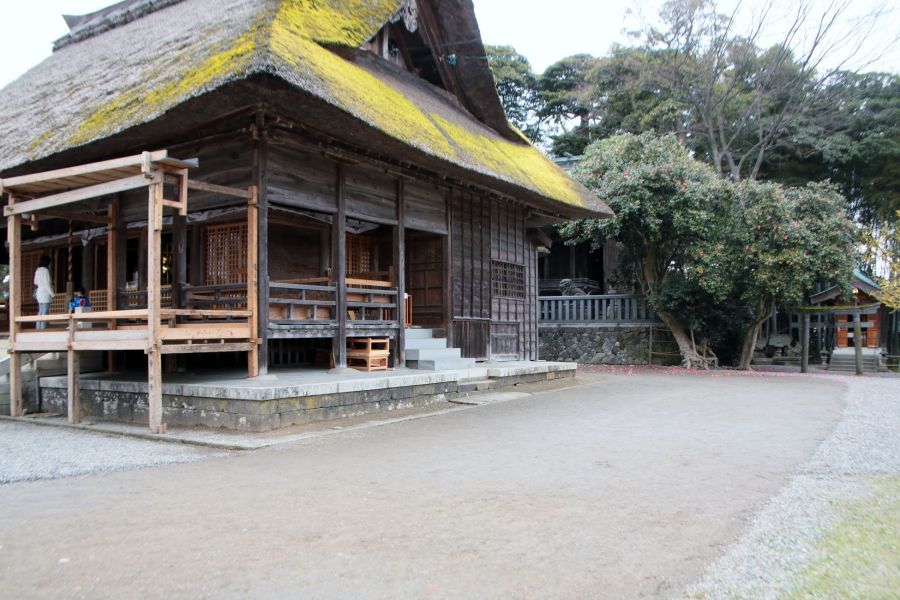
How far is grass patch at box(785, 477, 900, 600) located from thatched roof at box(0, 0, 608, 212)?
628cm

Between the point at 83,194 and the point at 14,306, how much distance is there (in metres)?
2.24

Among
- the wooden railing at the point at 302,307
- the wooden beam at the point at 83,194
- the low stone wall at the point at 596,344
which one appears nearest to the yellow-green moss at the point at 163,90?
the wooden beam at the point at 83,194

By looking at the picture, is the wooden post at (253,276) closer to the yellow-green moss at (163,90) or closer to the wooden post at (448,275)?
the yellow-green moss at (163,90)

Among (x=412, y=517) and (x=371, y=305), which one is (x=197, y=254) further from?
(x=412, y=517)

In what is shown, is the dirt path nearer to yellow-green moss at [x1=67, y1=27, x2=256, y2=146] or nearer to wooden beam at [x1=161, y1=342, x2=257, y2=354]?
wooden beam at [x1=161, y1=342, x2=257, y2=354]

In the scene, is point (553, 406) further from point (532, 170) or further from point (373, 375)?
point (532, 170)

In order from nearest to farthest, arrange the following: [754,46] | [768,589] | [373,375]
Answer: [768,589] < [373,375] < [754,46]

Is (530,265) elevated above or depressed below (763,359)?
above

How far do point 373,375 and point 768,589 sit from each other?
6761mm

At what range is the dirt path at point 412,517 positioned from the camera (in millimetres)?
3145

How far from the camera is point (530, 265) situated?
1528cm

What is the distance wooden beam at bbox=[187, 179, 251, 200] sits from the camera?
751cm

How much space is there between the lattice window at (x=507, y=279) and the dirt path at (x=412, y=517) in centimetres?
672

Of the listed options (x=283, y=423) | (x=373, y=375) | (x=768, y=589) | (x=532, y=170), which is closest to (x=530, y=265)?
(x=532, y=170)
